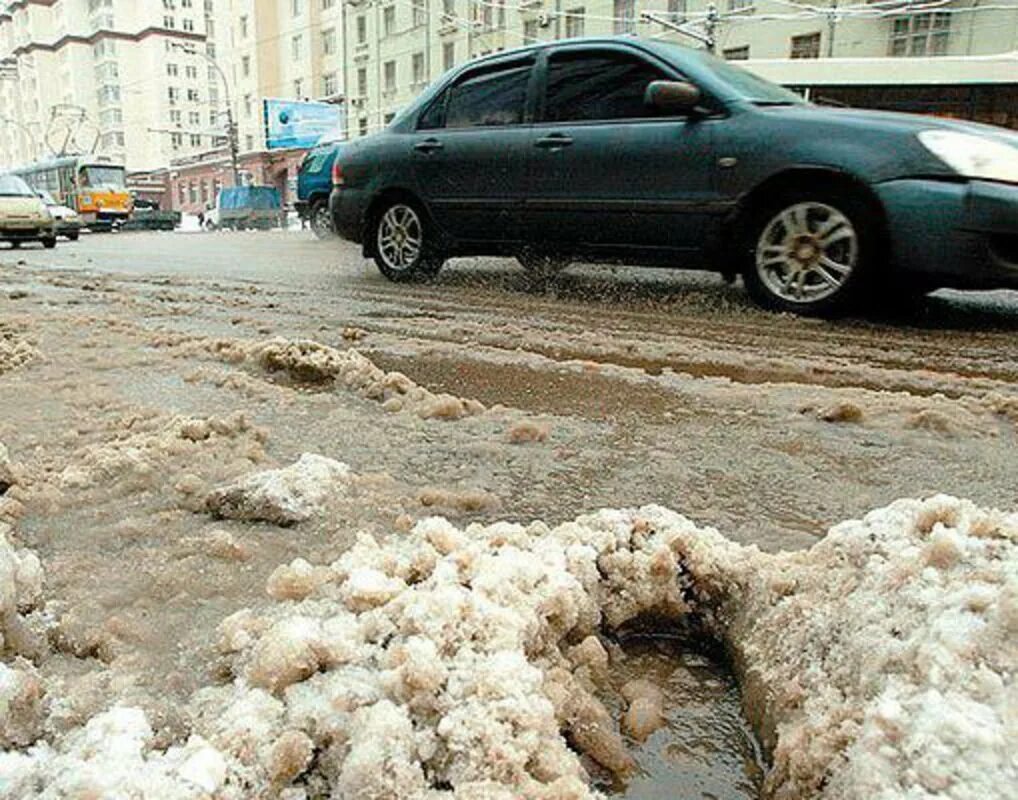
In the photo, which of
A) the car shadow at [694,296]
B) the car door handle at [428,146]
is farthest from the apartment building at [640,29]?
the car door handle at [428,146]

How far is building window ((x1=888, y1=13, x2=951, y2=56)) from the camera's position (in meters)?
26.4

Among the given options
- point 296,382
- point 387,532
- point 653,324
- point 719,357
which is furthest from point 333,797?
point 653,324

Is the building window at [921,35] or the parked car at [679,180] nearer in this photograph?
the parked car at [679,180]

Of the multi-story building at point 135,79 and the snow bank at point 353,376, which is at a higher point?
the multi-story building at point 135,79

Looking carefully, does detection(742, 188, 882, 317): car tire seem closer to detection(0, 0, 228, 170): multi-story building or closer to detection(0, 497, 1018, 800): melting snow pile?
detection(0, 497, 1018, 800): melting snow pile

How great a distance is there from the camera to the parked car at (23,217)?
14102mm

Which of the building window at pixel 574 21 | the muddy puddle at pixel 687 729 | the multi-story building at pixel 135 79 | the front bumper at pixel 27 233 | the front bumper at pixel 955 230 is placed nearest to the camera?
the muddy puddle at pixel 687 729

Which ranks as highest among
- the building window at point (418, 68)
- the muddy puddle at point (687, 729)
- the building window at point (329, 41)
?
the building window at point (329, 41)

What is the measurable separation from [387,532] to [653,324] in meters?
2.64

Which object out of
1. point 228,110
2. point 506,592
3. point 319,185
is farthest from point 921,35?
point 228,110

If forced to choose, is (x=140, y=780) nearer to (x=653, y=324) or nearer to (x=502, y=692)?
(x=502, y=692)

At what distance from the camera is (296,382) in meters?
2.79

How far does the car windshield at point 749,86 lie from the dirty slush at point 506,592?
7.33 feet

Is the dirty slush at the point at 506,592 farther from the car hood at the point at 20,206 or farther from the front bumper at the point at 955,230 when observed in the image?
the car hood at the point at 20,206
